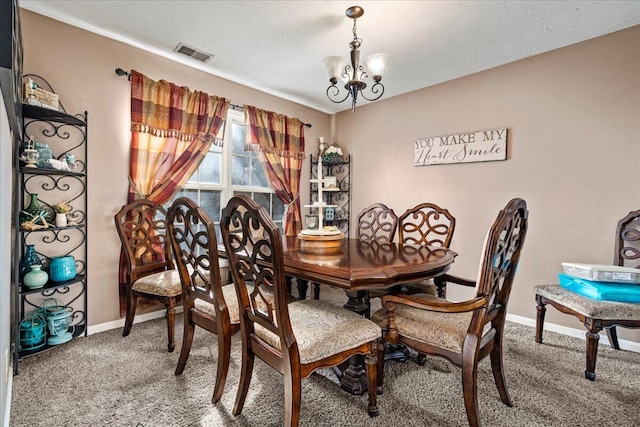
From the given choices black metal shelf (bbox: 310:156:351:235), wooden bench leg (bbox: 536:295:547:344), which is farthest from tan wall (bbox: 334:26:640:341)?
black metal shelf (bbox: 310:156:351:235)

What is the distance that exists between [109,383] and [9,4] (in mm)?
1849

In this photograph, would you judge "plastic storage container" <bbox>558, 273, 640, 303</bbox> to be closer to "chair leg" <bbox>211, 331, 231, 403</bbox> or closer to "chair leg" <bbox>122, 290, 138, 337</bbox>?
"chair leg" <bbox>211, 331, 231, 403</bbox>

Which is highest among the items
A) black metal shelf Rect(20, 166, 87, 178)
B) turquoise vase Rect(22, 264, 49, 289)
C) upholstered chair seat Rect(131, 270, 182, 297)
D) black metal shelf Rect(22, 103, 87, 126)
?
black metal shelf Rect(22, 103, 87, 126)

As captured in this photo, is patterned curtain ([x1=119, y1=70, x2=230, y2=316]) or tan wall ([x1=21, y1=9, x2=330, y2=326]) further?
patterned curtain ([x1=119, y1=70, x2=230, y2=316])

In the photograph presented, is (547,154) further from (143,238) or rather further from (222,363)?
(143,238)

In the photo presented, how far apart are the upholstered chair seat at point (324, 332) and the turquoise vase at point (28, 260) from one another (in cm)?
177

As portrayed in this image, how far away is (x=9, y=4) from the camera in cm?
98

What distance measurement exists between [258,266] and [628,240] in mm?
2707

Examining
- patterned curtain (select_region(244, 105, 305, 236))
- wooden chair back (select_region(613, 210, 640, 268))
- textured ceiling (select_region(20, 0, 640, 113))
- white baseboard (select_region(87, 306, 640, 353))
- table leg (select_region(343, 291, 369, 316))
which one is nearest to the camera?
table leg (select_region(343, 291, 369, 316))

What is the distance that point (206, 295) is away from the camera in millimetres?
1696

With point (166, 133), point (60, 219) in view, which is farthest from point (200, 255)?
point (166, 133)

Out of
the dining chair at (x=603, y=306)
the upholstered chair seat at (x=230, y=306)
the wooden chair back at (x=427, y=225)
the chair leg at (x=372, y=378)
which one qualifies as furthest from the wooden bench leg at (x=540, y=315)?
the upholstered chair seat at (x=230, y=306)

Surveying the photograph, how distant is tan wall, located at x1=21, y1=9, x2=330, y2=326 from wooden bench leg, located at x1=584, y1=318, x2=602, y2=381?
3431 millimetres

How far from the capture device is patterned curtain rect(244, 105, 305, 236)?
11.6 ft
